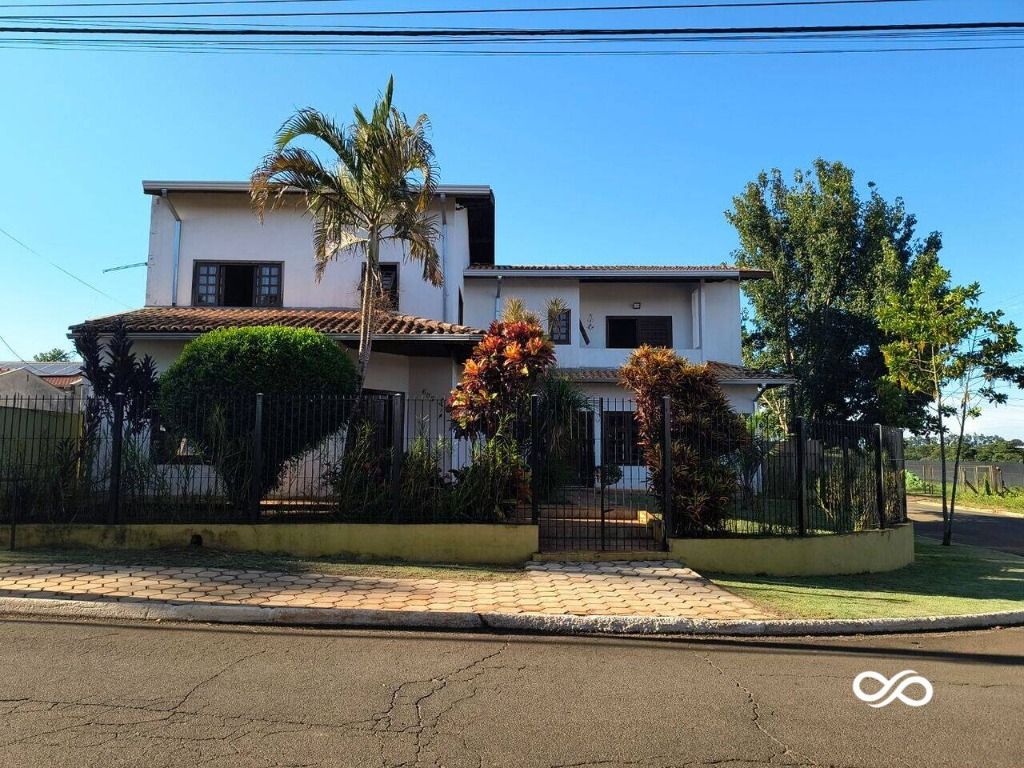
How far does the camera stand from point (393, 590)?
7.24 metres

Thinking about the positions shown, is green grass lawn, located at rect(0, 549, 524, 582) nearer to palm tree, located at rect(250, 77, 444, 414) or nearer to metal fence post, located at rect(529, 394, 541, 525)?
metal fence post, located at rect(529, 394, 541, 525)

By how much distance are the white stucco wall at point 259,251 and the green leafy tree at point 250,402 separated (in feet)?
18.6

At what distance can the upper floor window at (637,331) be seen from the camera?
2155 cm

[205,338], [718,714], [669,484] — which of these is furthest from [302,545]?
[718,714]

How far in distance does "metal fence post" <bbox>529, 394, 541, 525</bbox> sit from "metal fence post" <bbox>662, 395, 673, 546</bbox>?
1699mm

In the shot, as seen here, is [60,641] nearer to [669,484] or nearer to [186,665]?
[186,665]

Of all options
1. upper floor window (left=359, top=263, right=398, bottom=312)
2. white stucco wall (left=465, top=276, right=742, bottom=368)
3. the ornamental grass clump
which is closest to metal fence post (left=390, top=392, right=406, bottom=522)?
the ornamental grass clump

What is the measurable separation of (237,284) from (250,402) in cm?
777

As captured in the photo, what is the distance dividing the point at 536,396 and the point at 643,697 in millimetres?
5596

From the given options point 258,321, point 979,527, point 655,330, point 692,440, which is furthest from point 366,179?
point 979,527

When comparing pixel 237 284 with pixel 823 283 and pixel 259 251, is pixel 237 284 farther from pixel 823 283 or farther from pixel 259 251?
pixel 823 283

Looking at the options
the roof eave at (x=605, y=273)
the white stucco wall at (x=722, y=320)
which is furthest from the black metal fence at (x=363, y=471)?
the white stucco wall at (x=722, y=320)

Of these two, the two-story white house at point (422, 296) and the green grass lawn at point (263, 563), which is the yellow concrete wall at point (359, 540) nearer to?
the green grass lawn at point (263, 563)

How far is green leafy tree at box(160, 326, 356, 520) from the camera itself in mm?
9484
